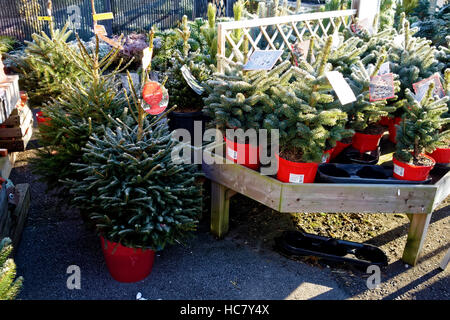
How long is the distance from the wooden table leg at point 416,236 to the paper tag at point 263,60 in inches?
63.7

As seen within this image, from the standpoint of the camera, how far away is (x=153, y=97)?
245 cm

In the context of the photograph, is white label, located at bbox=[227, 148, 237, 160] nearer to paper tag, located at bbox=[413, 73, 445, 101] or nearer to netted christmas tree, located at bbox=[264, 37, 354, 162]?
netted christmas tree, located at bbox=[264, 37, 354, 162]

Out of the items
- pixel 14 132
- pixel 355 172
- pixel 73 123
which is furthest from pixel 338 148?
pixel 14 132

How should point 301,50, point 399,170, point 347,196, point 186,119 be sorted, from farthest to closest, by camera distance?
point 186,119 → point 301,50 → point 399,170 → point 347,196

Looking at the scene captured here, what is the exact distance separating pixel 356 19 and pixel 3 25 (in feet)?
28.3

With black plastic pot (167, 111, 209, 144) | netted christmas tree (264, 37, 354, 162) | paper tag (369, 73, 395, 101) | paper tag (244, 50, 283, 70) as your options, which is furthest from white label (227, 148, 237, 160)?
paper tag (369, 73, 395, 101)

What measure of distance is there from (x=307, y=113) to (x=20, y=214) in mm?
2471

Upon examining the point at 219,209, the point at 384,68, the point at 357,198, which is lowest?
the point at 219,209

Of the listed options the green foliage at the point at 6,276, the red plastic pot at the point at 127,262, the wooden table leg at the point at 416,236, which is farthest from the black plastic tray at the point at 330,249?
the green foliage at the point at 6,276

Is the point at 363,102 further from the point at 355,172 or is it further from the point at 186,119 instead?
the point at 186,119

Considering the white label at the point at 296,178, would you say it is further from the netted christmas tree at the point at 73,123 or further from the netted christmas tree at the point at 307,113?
the netted christmas tree at the point at 73,123

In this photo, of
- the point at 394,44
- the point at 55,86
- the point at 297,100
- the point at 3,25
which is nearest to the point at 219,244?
the point at 297,100

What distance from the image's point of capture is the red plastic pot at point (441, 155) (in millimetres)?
3209
